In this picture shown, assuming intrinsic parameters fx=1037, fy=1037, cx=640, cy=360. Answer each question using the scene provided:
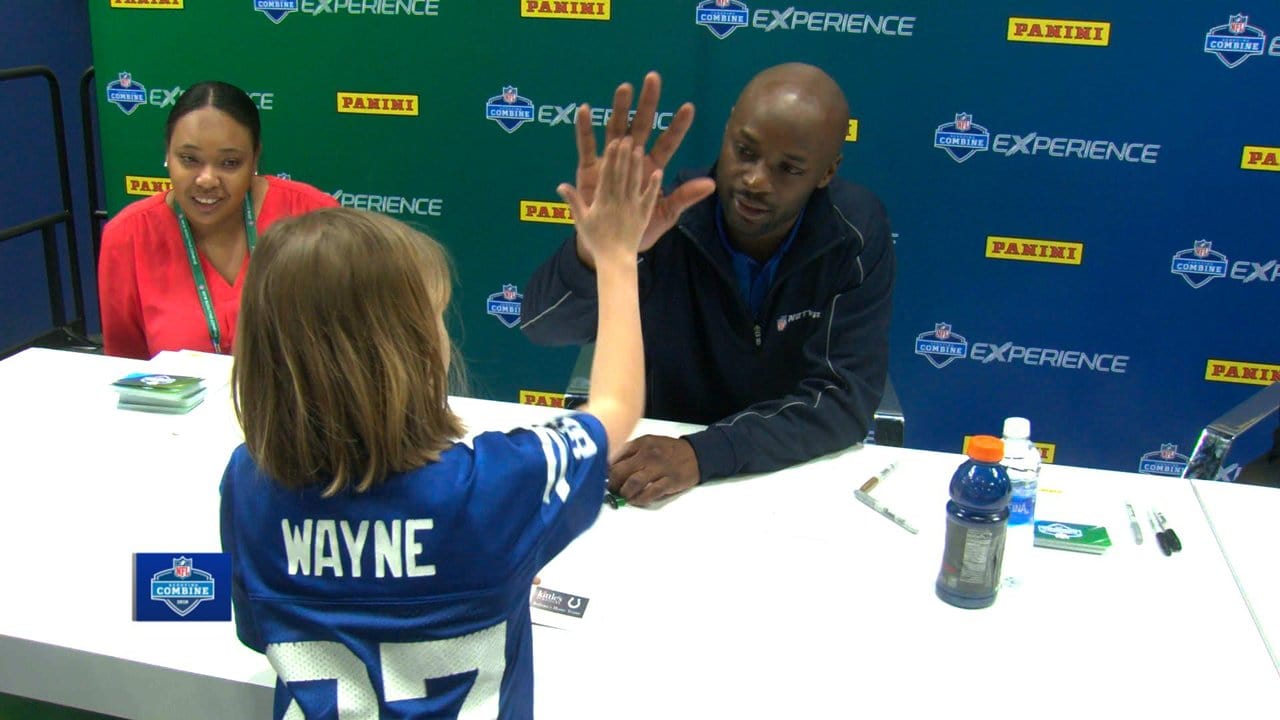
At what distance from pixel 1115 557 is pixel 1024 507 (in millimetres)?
208

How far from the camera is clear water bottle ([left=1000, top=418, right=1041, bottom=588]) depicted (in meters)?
1.40

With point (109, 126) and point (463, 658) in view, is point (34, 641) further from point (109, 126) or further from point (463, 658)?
point (109, 126)

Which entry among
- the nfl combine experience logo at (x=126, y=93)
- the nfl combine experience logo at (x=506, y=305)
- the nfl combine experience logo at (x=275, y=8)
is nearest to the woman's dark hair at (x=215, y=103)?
the nfl combine experience logo at (x=275, y=8)

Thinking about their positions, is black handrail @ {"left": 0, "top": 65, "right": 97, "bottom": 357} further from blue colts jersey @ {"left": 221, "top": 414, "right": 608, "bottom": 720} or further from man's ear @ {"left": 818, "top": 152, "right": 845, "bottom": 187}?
blue colts jersey @ {"left": 221, "top": 414, "right": 608, "bottom": 720}

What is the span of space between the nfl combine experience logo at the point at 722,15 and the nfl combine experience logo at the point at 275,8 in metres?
1.32

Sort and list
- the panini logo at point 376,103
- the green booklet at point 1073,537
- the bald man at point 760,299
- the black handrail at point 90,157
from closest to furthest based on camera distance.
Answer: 1. the green booklet at point 1073,537
2. the bald man at point 760,299
3. the panini logo at point 376,103
4. the black handrail at point 90,157

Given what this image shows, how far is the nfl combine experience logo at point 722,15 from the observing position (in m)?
3.11

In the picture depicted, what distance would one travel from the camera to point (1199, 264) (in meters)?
3.11

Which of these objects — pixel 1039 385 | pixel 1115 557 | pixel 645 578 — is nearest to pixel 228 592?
pixel 645 578

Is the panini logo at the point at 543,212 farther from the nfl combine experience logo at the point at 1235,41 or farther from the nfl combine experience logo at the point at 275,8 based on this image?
the nfl combine experience logo at the point at 1235,41

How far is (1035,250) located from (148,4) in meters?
2.98

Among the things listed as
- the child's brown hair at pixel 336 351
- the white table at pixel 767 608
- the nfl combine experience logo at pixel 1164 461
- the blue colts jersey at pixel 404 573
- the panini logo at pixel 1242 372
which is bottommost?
the nfl combine experience logo at pixel 1164 461

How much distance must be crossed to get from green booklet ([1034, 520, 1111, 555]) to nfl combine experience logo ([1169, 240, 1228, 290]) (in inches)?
73.8

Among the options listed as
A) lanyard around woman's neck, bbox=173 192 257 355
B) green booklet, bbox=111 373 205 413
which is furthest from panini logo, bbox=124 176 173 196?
green booklet, bbox=111 373 205 413
